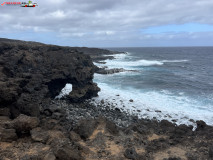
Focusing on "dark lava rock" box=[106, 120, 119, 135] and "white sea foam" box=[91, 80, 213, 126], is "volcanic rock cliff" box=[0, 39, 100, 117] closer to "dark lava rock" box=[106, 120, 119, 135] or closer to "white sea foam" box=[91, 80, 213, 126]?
"white sea foam" box=[91, 80, 213, 126]

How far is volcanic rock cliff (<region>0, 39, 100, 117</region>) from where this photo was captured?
17.7 m

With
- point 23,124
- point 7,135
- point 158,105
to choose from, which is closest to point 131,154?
point 23,124

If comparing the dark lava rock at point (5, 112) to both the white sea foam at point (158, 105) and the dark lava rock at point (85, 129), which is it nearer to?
the dark lava rock at point (85, 129)

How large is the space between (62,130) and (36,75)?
1065 centimetres

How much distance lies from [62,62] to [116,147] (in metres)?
18.5

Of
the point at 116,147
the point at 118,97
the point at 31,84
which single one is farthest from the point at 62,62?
the point at 116,147

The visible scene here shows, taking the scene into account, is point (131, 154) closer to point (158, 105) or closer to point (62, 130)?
point (62, 130)

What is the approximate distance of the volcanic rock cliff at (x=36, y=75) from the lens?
17703 mm

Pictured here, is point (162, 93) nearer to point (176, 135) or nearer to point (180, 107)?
point (180, 107)

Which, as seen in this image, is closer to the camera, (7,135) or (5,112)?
(7,135)

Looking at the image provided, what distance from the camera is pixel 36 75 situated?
2403 centimetres

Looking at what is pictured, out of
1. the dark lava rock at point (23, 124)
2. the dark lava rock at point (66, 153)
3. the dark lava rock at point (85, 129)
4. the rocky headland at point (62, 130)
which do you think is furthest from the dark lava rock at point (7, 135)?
the dark lava rock at point (85, 129)

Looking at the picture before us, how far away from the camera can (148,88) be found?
136 ft

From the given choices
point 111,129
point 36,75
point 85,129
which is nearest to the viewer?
point 85,129
